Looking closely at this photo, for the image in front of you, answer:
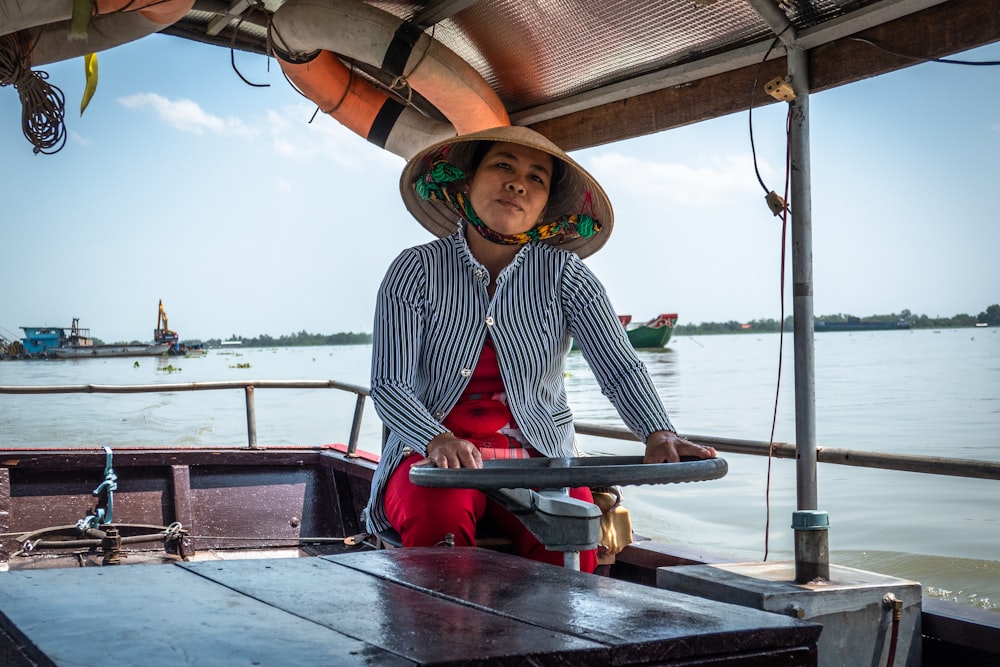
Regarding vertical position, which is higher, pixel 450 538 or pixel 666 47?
pixel 666 47

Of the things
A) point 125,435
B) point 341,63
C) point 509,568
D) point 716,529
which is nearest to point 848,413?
point 716,529

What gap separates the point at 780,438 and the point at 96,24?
2020 cm

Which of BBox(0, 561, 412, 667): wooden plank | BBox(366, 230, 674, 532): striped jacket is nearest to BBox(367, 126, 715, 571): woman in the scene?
BBox(366, 230, 674, 532): striped jacket

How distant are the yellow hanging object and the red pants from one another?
2537 mm

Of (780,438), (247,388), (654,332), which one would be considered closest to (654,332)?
(654,332)

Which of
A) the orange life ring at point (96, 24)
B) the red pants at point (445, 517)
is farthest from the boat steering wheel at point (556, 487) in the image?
the orange life ring at point (96, 24)

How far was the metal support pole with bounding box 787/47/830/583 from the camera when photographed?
2617 mm

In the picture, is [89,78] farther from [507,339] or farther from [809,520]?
[809,520]

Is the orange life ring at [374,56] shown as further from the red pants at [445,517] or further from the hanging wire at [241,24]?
the red pants at [445,517]

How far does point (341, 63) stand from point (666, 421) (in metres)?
2.38

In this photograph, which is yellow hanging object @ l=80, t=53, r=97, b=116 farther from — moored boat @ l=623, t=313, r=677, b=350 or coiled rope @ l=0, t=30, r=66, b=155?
moored boat @ l=623, t=313, r=677, b=350

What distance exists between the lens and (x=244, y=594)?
113 cm

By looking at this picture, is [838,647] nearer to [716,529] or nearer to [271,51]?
[271,51]

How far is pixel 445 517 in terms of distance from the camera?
213 centimetres
